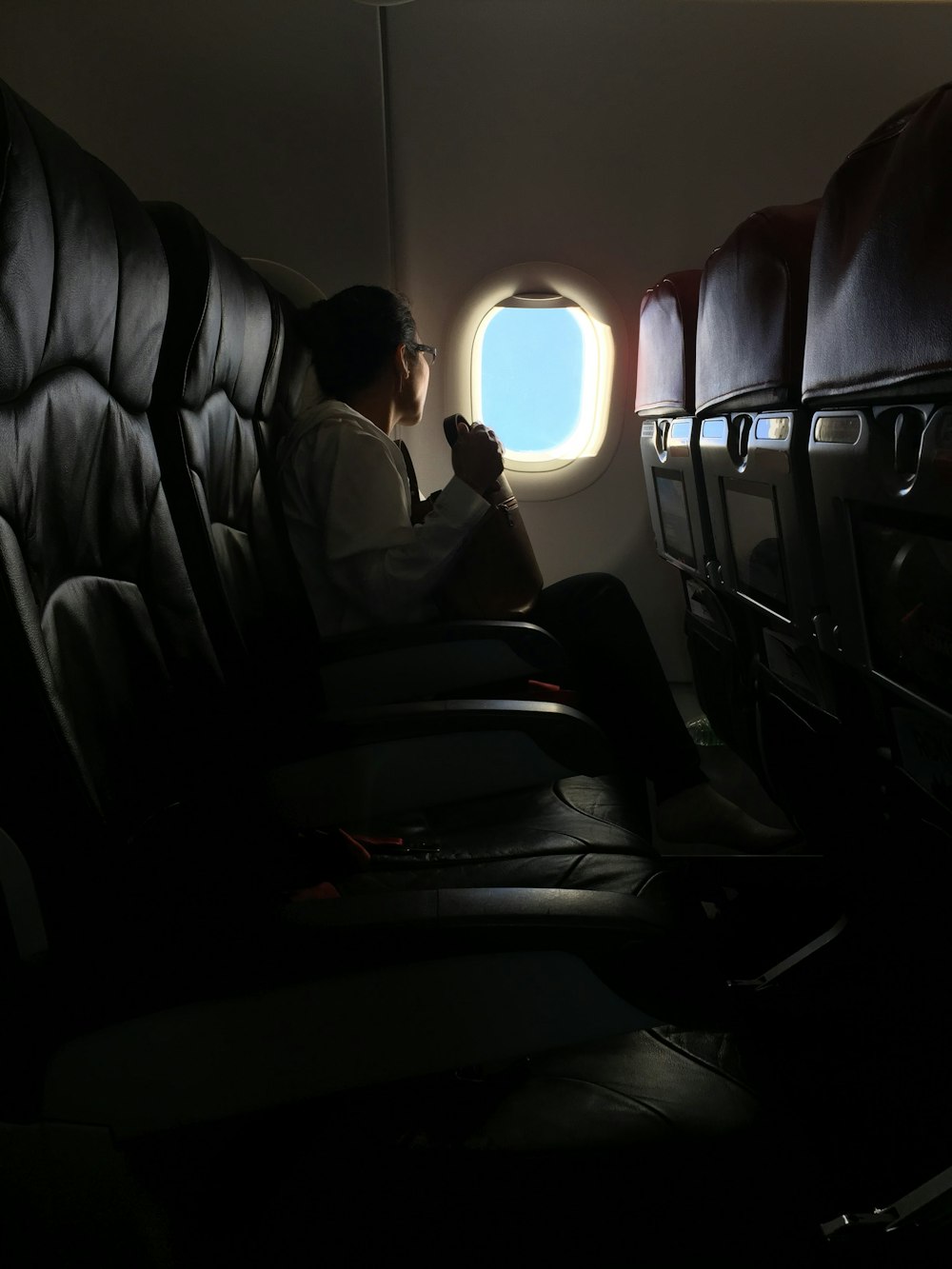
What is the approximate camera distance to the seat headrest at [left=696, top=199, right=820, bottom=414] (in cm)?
135

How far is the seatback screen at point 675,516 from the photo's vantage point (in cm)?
229

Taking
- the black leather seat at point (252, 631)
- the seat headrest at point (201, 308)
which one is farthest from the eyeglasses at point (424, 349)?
the seat headrest at point (201, 308)

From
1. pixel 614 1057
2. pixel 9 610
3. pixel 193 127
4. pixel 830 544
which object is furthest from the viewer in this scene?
pixel 193 127

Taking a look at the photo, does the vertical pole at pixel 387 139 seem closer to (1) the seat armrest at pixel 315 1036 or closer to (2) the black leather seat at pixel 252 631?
(2) the black leather seat at pixel 252 631

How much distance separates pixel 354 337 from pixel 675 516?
0.84 metres

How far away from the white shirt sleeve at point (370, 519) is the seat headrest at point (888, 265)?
1.01 metres

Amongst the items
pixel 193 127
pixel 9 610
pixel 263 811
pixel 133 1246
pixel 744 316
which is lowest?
pixel 133 1246

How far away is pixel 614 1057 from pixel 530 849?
Result: 51cm

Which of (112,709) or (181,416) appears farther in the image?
(181,416)

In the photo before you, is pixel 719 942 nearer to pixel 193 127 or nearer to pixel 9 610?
pixel 9 610

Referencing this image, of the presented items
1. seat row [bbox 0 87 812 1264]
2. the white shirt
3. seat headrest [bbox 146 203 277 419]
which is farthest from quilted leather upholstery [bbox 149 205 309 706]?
seat row [bbox 0 87 812 1264]

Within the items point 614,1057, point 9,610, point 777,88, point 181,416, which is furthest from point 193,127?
point 614,1057

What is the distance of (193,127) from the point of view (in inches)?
123

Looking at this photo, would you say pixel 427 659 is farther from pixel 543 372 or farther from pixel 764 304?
pixel 543 372
